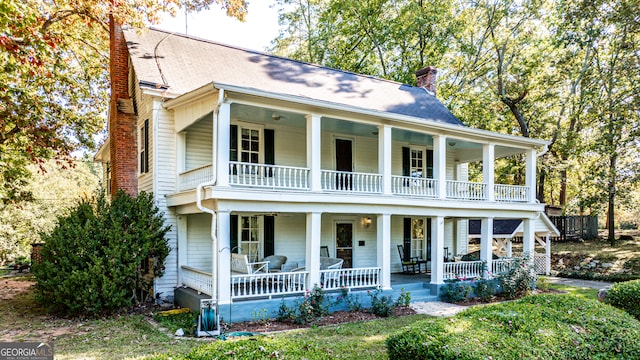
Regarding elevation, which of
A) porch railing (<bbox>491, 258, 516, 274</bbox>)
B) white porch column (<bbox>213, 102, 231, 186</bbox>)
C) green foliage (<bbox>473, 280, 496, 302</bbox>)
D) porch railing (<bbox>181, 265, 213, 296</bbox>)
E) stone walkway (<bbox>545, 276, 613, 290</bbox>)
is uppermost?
white porch column (<bbox>213, 102, 231, 186</bbox>)

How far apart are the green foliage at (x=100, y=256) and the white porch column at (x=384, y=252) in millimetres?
6040

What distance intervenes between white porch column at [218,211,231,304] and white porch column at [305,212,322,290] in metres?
2.19

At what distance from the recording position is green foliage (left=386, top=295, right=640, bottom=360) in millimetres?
4781

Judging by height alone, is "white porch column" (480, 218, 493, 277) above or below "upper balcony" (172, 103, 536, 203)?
below

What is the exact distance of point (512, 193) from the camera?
1555 centimetres

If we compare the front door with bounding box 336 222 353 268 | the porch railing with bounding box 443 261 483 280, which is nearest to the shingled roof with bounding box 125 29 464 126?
the front door with bounding box 336 222 353 268

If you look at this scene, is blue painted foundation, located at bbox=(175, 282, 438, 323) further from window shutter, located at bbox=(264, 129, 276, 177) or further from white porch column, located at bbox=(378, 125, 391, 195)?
window shutter, located at bbox=(264, 129, 276, 177)

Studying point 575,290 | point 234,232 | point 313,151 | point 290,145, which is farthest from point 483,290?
point 234,232

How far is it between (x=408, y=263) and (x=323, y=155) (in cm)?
529

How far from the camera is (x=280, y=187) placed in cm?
1033

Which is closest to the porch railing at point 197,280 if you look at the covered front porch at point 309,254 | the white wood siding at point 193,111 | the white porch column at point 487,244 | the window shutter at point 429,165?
the covered front porch at point 309,254

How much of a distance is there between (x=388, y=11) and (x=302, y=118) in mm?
18927

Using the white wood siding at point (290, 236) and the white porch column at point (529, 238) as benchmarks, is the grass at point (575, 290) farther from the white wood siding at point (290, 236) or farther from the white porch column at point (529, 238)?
the white wood siding at point (290, 236)

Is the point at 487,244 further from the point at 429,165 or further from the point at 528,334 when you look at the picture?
the point at 528,334
